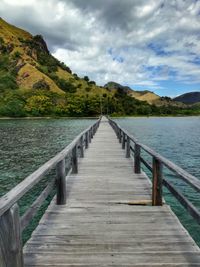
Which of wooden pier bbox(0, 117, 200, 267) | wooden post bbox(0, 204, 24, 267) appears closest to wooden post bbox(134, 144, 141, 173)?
wooden pier bbox(0, 117, 200, 267)

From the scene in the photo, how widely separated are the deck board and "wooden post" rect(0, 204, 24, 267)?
0.74 m

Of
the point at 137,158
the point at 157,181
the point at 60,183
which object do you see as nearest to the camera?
the point at 157,181

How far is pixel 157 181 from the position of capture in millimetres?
6000

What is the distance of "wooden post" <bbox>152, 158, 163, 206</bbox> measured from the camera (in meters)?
5.89

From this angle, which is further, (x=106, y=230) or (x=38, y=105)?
(x=38, y=105)

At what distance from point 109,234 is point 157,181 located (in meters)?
1.77


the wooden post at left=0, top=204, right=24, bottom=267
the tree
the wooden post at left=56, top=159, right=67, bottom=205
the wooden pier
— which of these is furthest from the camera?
the tree

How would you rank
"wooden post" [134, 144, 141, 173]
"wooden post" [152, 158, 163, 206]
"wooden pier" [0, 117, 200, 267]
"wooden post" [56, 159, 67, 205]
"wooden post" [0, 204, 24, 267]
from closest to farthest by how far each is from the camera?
"wooden post" [0, 204, 24, 267] < "wooden pier" [0, 117, 200, 267] < "wooden post" [152, 158, 163, 206] < "wooden post" [56, 159, 67, 205] < "wooden post" [134, 144, 141, 173]

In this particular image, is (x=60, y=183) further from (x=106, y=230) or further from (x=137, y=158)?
(x=137, y=158)

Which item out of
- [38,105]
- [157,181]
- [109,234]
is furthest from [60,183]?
[38,105]

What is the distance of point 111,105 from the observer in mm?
140750

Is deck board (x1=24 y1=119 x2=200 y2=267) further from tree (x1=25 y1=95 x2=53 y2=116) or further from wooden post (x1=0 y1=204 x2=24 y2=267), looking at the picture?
tree (x1=25 y1=95 x2=53 y2=116)

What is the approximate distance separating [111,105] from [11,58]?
→ 89.3 m

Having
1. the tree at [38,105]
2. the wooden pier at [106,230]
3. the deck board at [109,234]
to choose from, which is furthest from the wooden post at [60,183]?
the tree at [38,105]
